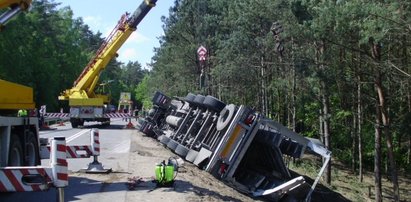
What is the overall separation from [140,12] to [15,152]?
20979 millimetres

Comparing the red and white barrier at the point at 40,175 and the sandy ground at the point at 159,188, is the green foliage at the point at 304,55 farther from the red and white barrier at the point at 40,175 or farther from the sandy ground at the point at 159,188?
the red and white barrier at the point at 40,175

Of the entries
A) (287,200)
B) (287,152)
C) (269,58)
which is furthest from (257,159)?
(269,58)

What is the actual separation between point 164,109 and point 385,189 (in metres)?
12.3

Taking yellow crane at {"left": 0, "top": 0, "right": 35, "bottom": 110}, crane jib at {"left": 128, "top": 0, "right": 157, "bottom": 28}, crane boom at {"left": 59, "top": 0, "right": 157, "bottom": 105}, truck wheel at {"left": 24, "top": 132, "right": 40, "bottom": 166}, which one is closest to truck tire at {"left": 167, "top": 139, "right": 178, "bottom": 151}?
truck wheel at {"left": 24, "top": 132, "right": 40, "bottom": 166}

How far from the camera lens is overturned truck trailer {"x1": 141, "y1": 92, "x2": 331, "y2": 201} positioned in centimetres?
1463

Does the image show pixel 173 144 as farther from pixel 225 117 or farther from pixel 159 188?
pixel 159 188

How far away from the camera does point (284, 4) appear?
26.8 meters

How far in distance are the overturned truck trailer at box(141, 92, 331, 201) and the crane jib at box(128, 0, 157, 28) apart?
11.4 metres

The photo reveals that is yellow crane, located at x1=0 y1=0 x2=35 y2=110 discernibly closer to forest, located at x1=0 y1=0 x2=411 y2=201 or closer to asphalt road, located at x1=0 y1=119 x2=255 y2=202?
asphalt road, located at x1=0 y1=119 x2=255 y2=202

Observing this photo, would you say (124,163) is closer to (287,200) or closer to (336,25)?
(287,200)

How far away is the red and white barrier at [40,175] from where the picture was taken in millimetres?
7266

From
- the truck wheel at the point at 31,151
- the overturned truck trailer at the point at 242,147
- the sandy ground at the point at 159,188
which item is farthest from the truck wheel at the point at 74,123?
the truck wheel at the point at 31,151

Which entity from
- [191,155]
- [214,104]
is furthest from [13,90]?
[214,104]

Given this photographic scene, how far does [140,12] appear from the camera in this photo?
29469mm
